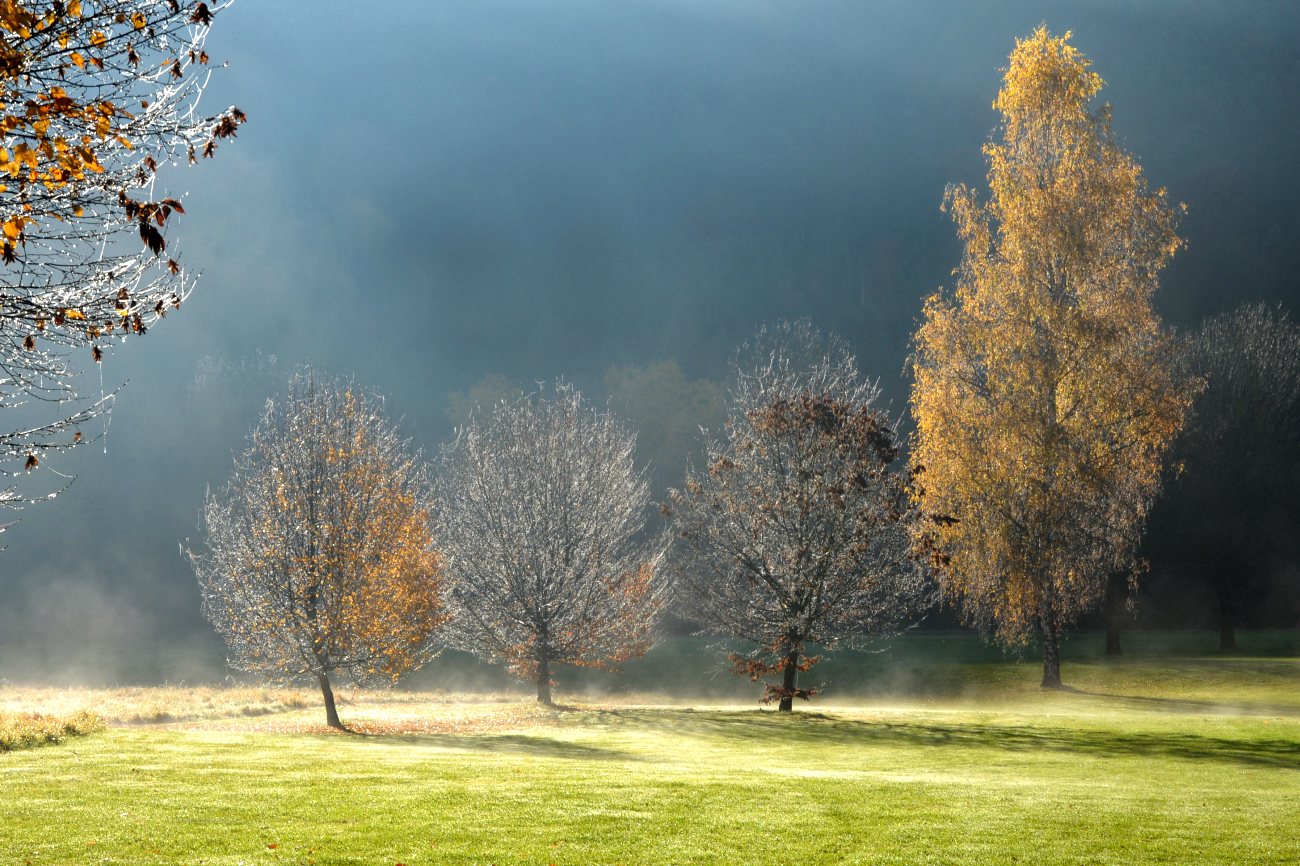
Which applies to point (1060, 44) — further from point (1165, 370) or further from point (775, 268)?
point (775, 268)

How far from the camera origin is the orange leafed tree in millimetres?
22656

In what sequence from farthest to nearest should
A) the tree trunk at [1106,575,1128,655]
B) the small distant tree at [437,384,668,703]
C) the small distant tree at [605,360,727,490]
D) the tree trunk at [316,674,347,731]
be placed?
the small distant tree at [605,360,727,490] → the tree trunk at [1106,575,1128,655] → the small distant tree at [437,384,668,703] → the tree trunk at [316,674,347,731]

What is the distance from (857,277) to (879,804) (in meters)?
79.1

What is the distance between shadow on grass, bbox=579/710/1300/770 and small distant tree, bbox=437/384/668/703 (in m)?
6.25

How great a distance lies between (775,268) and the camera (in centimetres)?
9175

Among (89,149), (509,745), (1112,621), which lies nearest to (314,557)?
(509,745)

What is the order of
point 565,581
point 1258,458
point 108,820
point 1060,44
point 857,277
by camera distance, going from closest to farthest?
point 108,820 → point 1060,44 → point 565,581 → point 1258,458 → point 857,277

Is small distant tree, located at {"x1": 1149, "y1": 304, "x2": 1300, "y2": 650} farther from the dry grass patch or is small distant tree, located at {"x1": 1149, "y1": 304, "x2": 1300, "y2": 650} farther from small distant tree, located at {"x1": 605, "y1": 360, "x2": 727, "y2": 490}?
the dry grass patch

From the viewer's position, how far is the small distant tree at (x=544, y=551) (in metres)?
28.2

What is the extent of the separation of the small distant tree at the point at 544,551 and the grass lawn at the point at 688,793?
6.83 metres

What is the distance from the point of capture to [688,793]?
10.8m

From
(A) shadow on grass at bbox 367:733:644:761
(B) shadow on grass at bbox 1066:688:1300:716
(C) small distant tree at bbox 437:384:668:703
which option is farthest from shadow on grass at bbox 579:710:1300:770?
(C) small distant tree at bbox 437:384:668:703

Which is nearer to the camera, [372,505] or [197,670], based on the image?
[372,505]

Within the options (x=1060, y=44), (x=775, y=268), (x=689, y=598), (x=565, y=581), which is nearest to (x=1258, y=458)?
(x=1060, y=44)
